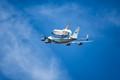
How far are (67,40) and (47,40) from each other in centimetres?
1059

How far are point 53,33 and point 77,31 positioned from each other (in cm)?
1284

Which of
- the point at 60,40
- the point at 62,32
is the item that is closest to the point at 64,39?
the point at 60,40

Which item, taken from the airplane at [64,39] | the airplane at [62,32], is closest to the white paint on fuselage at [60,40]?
the airplane at [64,39]

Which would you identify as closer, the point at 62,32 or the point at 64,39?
the point at 62,32

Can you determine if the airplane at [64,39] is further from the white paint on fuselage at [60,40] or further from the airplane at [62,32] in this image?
the airplane at [62,32]

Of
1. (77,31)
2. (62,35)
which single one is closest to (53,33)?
(62,35)

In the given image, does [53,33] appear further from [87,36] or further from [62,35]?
[87,36]

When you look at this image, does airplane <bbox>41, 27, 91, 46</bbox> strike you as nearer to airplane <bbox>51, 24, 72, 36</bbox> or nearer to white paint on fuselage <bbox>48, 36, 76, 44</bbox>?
white paint on fuselage <bbox>48, 36, 76, 44</bbox>

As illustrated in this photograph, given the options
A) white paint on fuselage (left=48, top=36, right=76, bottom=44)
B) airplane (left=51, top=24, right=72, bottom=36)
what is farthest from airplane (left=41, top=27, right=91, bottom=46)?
airplane (left=51, top=24, right=72, bottom=36)

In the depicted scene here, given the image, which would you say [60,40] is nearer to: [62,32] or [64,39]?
[64,39]

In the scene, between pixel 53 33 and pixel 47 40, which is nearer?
pixel 53 33

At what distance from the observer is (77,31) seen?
103 meters

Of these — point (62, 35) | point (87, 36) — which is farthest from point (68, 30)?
point (87, 36)

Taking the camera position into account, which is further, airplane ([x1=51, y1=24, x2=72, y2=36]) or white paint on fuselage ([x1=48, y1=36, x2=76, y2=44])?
white paint on fuselage ([x1=48, y1=36, x2=76, y2=44])
